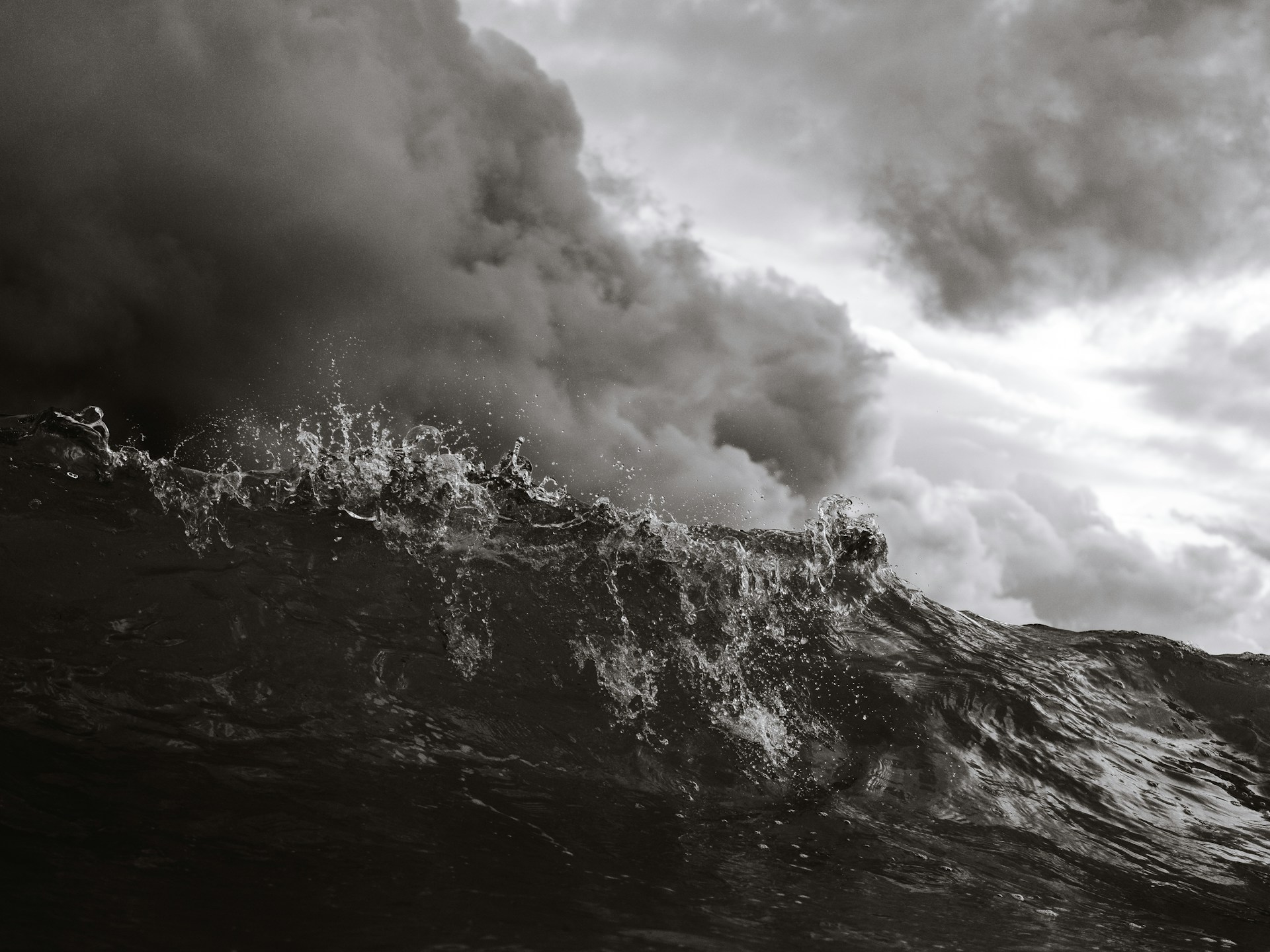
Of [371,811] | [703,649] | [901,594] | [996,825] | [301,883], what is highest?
[901,594]

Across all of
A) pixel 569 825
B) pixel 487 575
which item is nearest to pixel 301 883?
pixel 569 825

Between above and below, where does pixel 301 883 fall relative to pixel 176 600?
below

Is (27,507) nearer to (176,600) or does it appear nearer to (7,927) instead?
(176,600)

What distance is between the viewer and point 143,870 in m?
4.12

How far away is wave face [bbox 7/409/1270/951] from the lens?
4.18 metres

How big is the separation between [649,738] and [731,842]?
1.23m

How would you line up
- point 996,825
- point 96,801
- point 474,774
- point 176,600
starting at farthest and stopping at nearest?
point 176,600 → point 996,825 → point 474,774 → point 96,801

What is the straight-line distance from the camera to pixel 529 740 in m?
5.93

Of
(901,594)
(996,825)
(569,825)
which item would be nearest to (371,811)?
(569,825)

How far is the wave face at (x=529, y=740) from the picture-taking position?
4.18 m

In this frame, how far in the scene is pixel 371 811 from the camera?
15.9ft

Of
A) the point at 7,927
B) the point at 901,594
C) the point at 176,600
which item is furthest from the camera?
the point at 901,594

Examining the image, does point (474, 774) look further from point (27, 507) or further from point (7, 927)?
point (27, 507)

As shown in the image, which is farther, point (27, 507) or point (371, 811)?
point (27, 507)
